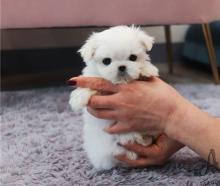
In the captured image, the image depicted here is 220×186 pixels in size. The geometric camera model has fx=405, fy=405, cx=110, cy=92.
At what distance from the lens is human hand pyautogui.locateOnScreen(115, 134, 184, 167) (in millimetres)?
939

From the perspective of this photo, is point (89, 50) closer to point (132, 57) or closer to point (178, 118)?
point (132, 57)

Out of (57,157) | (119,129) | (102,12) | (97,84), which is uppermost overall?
(102,12)

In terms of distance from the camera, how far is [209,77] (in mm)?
2068

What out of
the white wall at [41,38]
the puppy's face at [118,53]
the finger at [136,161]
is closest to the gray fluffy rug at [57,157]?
the finger at [136,161]

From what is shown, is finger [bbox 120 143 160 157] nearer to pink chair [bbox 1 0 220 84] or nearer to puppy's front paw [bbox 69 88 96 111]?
puppy's front paw [bbox 69 88 96 111]

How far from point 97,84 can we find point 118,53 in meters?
0.08

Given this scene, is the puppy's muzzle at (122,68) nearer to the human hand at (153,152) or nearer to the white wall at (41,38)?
the human hand at (153,152)

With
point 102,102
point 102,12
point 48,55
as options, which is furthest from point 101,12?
point 102,102

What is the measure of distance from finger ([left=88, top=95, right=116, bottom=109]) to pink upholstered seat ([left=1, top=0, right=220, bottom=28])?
785 mm

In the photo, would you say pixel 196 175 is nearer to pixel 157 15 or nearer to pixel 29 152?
pixel 29 152

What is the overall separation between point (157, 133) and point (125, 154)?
91 millimetres

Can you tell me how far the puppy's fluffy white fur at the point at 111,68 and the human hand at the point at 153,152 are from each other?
1cm

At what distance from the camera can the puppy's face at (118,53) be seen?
0.88m

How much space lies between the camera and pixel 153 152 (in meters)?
0.94
